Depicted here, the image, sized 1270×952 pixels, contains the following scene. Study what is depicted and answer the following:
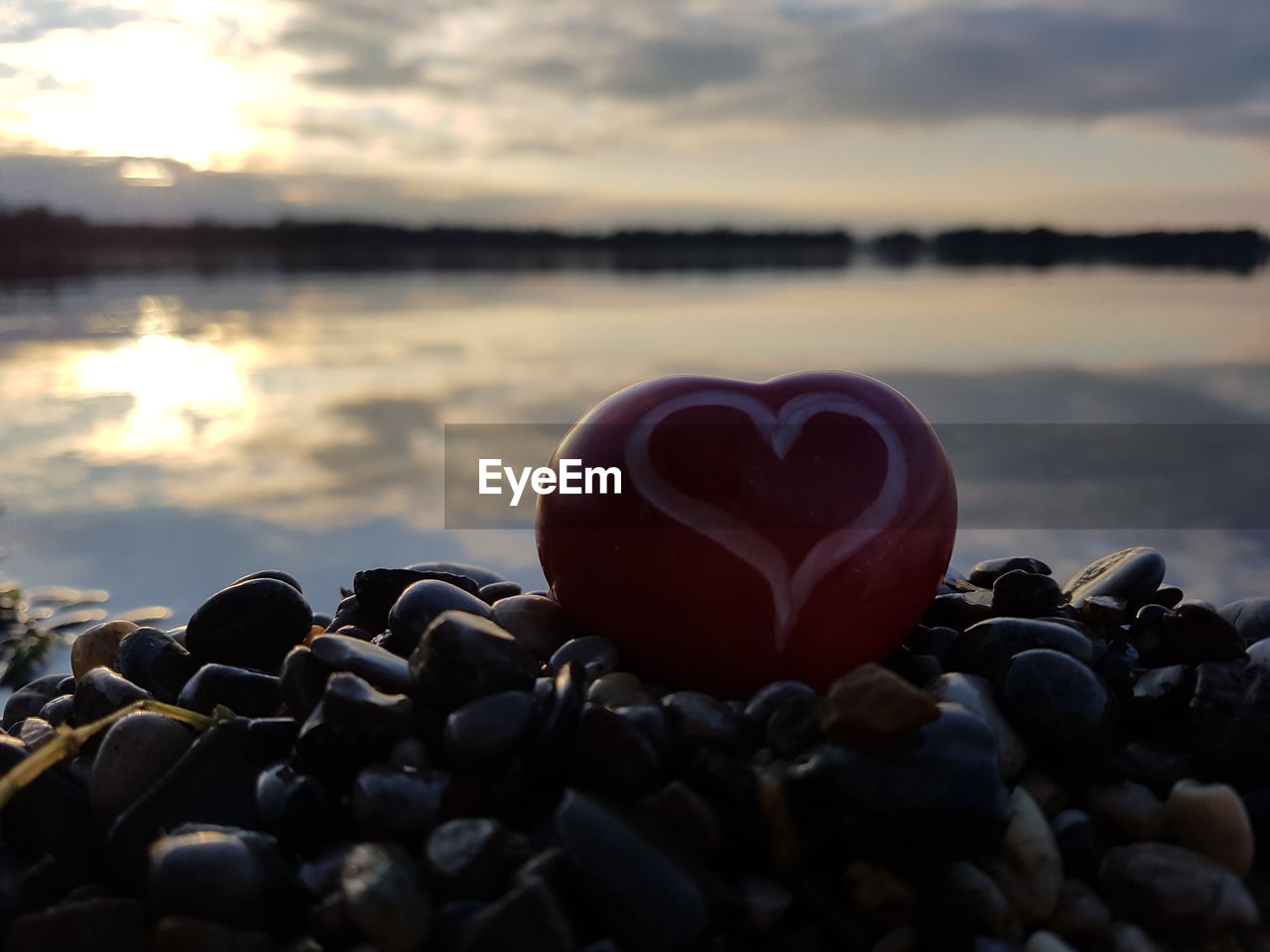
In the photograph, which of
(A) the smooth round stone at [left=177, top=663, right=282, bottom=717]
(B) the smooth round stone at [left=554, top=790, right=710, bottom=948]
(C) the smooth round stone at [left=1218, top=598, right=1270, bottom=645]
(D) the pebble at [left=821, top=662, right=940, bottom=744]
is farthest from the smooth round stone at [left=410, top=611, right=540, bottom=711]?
(C) the smooth round stone at [left=1218, top=598, right=1270, bottom=645]

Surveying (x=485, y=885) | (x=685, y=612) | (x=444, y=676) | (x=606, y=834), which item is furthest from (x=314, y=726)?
(x=685, y=612)

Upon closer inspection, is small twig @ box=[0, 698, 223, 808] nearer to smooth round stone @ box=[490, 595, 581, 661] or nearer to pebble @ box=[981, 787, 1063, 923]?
→ smooth round stone @ box=[490, 595, 581, 661]

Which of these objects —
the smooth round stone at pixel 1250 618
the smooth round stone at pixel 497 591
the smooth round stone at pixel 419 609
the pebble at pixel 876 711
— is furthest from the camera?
the smooth round stone at pixel 497 591

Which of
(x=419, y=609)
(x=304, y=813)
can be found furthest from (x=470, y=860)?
(x=419, y=609)

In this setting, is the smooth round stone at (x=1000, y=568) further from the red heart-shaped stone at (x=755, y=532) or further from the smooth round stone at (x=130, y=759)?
the smooth round stone at (x=130, y=759)

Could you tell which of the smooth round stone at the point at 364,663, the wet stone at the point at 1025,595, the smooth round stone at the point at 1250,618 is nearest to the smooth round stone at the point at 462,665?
the smooth round stone at the point at 364,663

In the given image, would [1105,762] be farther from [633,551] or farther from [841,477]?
[633,551]

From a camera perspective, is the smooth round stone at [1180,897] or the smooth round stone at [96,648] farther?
the smooth round stone at [96,648]
